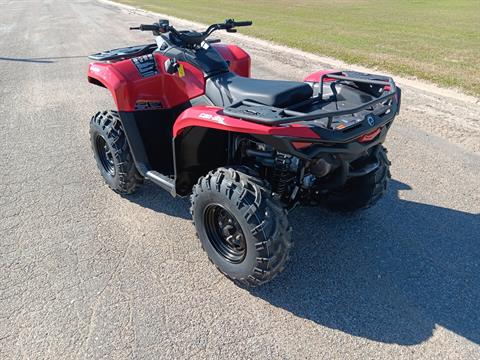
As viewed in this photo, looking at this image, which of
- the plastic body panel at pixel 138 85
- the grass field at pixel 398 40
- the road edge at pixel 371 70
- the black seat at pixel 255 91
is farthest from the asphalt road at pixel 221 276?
the grass field at pixel 398 40

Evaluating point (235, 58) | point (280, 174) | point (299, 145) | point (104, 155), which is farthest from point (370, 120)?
point (104, 155)

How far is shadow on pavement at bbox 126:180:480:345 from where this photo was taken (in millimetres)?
2488

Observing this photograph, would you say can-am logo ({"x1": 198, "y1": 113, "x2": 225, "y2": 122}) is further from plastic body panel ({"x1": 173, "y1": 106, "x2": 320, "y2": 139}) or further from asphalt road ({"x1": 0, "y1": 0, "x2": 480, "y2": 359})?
asphalt road ({"x1": 0, "y1": 0, "x2": 480, "y2": 359})

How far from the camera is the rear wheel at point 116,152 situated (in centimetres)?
356

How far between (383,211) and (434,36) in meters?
11.9

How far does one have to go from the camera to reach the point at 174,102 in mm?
3463

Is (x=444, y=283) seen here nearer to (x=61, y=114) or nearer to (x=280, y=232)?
(x=280, y=232)

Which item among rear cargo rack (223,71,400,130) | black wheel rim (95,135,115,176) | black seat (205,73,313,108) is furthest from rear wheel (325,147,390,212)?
black wheel rim (95,135,115,176)

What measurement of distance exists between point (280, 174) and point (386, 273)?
3.45 ft

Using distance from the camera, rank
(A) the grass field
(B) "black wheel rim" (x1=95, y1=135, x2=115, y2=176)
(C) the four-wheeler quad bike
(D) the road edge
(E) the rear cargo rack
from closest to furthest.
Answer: (E) the rear cargo rack
(C) the four-wheeler quad bike
(B) "black wheel rim" (x1=95, y1=135, x2=115, y2=176)
(D) the road edge
(A) the grass field

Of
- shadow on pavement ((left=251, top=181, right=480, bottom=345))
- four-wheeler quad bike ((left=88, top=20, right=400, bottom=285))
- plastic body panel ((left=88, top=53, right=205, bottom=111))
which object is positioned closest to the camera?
four-wheeler quad bike ((left=88, top=20, right=400, bottom=285))

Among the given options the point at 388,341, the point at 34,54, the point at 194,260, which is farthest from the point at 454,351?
the point at 34,54

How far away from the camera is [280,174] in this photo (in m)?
2.68

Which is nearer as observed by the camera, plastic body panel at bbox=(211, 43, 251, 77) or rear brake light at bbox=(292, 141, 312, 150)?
rear brake light at bbox=(292, 141, 312, 150)
